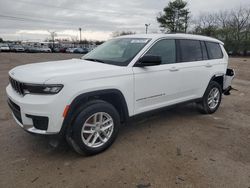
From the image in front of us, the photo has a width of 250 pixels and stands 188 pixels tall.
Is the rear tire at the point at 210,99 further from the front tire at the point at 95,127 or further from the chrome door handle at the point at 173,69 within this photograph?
the front tire at the point at 95,127

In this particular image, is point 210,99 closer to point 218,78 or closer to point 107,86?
point 218,78

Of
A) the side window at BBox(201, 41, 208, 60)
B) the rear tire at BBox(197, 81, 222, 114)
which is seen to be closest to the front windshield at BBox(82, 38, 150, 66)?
the side window at BBox(201, 41, 208, 60)

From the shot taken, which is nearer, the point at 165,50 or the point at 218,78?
the point at 165,50

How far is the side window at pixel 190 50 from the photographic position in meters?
4.23

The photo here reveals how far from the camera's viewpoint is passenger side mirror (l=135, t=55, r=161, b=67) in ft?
10.8

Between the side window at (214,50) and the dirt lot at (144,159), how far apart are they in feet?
5.35

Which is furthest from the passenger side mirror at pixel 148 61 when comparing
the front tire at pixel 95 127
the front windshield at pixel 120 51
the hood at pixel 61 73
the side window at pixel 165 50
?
the front tire at pixel 95 127

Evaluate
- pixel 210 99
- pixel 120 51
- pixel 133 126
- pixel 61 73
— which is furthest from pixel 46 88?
pixel 210 99

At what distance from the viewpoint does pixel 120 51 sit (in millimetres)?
3865

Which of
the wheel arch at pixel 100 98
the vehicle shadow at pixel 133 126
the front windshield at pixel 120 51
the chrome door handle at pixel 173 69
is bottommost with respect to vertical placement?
the vehicle shadow at pixel 133 126

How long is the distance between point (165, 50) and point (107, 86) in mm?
1540

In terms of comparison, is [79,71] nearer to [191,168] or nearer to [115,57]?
[115,57]

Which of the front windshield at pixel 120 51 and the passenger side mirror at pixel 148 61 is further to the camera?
the front windshield at pixel 120 51

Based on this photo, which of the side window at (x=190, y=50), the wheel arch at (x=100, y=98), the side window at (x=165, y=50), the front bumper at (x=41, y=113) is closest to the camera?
the front bumper at (x=41, y=113)
